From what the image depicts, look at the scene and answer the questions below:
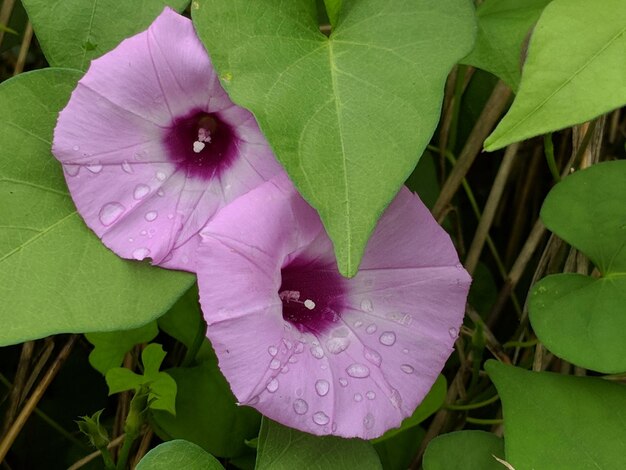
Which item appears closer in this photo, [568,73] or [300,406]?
[568,73]

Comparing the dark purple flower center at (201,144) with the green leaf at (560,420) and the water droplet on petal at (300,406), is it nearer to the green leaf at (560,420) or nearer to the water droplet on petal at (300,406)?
the water droplet on petal at (300,406)

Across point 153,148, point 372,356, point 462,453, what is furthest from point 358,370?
point 153,148

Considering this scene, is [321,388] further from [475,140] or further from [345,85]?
[475,140]

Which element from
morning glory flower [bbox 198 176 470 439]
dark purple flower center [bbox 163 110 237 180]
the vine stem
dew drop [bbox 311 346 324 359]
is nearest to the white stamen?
dark purple flower center [bbox 163 110 237 180]

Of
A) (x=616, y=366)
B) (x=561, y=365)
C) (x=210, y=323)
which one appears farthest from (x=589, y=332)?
(x=210, y=323)

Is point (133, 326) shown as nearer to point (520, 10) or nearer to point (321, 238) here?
point (321, 238)

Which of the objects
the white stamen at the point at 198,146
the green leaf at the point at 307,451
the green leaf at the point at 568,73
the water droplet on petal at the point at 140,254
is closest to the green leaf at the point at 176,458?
the green leaf at the point at 307,451
